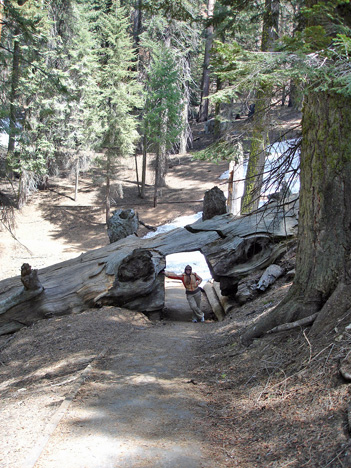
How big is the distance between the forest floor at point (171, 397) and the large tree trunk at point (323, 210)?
1.54 ft

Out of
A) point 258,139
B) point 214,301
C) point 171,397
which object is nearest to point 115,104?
point 214,301

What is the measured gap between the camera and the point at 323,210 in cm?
546

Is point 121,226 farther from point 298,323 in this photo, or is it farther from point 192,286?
point 298,323

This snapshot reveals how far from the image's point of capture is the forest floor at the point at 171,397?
3643 mm

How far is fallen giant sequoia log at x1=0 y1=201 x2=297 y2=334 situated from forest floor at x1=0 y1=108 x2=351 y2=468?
2.80 feet

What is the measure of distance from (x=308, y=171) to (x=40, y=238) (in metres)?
25.9

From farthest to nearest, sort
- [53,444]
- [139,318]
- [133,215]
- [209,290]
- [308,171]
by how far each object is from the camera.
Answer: [209,290] → [133,215] → [139,318] → [308,171] → [53,444]

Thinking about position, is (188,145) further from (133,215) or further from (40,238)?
(133,215)

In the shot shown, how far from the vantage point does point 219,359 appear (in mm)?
6508

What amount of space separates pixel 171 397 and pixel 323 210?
3045 mm

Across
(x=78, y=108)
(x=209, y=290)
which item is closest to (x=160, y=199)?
(x=78, y=108)

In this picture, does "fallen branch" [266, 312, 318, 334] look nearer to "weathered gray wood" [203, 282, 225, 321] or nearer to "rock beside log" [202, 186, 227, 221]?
"weathered gray wood" [203, 282, 225, 321]

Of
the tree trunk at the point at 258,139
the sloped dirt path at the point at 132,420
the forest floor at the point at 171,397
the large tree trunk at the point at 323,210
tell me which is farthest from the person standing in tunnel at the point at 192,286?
the large tree trunk at the point at 323,210

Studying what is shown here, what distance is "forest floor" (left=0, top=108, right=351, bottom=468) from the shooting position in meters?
3.64
